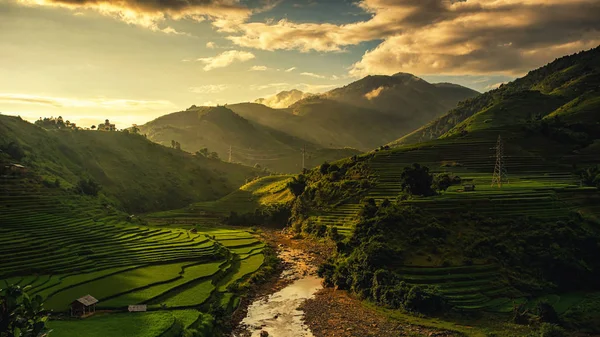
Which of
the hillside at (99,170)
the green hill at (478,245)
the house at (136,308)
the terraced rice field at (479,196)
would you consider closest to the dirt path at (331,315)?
the green hill at (478,245)

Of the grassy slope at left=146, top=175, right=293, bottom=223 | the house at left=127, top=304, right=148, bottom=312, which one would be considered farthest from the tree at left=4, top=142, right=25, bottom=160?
the house at left=127, top=304, right=148, bottom=312

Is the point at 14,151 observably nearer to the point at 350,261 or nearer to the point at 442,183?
the point at 350,261

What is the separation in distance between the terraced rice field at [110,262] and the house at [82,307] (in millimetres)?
1713

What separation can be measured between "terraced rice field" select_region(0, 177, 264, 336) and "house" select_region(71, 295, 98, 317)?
1.71m

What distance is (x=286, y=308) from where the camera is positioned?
57812mm

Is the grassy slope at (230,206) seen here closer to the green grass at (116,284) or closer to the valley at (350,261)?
the valley at (350,261)

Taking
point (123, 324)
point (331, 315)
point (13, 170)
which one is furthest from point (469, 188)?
point (13, 170)

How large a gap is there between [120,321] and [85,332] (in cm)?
431

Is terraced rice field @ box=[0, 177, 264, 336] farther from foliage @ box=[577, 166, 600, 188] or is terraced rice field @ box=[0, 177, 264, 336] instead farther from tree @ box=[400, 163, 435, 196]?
foliage @ box=[577, 166, 600, 188]

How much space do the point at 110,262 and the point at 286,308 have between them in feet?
106

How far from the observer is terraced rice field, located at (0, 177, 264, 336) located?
49194 millimetres

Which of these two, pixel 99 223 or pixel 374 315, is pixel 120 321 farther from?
pixel 99 223

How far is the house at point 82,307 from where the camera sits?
45.5 metres

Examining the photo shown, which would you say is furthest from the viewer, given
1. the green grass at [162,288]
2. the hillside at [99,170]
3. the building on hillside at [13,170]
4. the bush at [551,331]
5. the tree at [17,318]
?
the hillside at [99,170]
